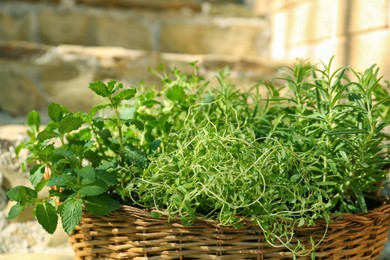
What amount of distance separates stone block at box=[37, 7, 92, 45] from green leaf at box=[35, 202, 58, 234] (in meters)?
1.16

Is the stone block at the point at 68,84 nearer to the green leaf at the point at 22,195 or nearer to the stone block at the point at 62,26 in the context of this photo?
the stone block at the point at 62,26

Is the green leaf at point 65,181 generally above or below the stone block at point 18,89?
below

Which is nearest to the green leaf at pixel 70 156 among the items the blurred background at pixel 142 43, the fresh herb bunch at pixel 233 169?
the fresh herb bunch at pixel 233 169

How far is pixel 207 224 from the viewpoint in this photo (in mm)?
768

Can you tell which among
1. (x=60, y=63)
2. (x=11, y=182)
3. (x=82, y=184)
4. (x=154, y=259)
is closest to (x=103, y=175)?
(x=82, y=184)

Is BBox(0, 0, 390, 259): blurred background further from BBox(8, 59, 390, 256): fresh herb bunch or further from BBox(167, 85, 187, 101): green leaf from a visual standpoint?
BBox(8, 59, 390, 256): fresh herb bunch

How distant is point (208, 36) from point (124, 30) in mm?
321

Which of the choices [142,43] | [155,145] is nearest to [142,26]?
[142,43]

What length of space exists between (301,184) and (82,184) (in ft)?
1.16

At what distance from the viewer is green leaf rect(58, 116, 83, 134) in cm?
82

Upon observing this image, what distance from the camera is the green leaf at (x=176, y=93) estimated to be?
98cm

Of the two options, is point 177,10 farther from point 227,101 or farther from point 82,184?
point 82,184

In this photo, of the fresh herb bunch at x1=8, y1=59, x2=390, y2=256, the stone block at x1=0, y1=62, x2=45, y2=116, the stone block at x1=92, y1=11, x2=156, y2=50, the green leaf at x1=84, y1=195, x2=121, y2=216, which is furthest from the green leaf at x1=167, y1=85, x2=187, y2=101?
the stone block at x1=92, y1=11, x2=156, y2=50

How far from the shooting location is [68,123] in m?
0.82
